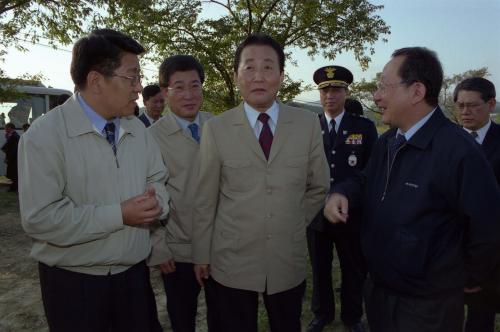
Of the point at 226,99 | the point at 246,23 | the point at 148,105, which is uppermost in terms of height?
the point at 246,23

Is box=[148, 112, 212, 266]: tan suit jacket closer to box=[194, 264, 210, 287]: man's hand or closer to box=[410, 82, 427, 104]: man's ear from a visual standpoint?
box=[194, 264, 210, 287]: man's hand

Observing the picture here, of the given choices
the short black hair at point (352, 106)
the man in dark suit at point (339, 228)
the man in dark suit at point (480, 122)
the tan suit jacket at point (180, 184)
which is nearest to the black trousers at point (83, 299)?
the tan suit jacket at point (180, 184)

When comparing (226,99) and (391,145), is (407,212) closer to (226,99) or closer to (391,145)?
(391,145)

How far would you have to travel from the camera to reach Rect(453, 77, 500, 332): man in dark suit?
2986 millimetres

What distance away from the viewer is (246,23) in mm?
13164

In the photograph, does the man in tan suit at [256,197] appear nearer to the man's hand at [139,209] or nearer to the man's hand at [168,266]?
the man's hand at [168,266]

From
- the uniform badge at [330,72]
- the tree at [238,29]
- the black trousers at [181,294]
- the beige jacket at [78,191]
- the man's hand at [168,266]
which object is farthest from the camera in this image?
the tree at [238,29]

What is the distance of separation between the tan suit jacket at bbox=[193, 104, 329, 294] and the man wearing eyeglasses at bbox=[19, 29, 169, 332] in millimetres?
328

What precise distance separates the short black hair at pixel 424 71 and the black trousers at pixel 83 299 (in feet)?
5.74

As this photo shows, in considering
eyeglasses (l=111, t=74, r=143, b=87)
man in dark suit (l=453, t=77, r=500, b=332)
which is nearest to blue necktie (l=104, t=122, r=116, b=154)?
eyeglasses (l=111, t=74, r=143, b=87)

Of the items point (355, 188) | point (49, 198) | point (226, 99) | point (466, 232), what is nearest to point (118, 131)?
point (49, 198)

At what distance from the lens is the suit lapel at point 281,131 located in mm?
2174

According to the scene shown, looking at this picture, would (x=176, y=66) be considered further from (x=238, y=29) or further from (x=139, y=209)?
(x=238, y=29)

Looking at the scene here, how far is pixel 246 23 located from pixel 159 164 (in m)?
11.9
